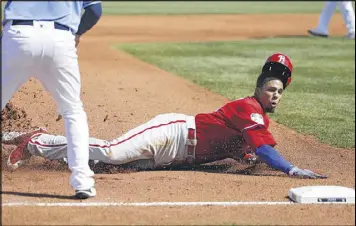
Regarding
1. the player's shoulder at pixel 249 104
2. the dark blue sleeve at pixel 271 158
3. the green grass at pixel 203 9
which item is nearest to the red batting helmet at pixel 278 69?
the player's shoulder at pixel 249 104

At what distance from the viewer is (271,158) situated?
583cm

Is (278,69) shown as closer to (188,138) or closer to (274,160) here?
(274,160)

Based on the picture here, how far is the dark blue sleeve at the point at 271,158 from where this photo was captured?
5832 mm

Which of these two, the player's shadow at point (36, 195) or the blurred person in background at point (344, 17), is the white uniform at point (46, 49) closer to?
the player's shadow at point (36, 195)

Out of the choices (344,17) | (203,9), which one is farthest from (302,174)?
(203,9)

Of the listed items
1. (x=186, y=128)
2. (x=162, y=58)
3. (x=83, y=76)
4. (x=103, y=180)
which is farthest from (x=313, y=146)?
(x=162, y=58)

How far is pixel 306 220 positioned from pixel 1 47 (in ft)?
6.82

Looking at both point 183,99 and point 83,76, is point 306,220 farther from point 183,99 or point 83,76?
point 83,76

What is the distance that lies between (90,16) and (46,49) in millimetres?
504

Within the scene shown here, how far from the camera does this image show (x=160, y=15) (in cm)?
2628

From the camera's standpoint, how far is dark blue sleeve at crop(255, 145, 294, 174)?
230 inches

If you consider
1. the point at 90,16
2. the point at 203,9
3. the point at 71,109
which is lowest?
the point at 203,9

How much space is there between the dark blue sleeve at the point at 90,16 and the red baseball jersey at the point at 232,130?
1357mm

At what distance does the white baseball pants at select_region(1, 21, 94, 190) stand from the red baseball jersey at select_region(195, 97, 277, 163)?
1305mm
